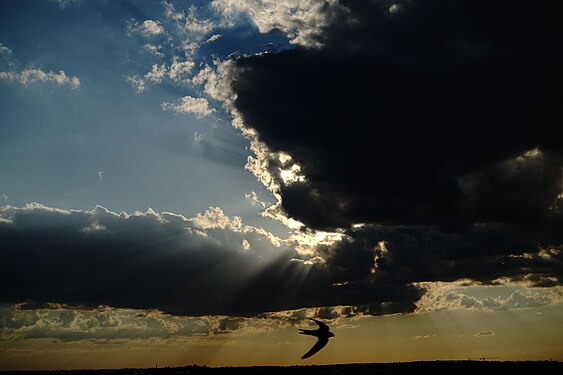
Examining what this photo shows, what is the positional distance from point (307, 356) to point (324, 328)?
8122 millimetres

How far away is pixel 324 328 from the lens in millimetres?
59438

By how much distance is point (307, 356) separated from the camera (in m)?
51.8

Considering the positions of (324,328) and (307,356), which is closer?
(307,356)
